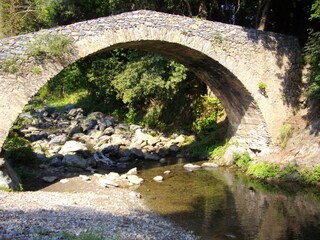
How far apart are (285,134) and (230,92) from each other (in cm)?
265

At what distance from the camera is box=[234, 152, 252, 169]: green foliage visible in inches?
559

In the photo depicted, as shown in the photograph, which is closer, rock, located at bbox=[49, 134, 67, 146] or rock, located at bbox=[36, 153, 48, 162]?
rock, located at bbox=[36, 153, 48, 162]

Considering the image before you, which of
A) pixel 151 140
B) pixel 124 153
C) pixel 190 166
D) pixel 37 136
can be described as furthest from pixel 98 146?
pixel 190 166

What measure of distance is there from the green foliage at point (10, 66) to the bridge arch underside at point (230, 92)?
163 inches

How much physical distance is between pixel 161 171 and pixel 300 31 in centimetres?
860

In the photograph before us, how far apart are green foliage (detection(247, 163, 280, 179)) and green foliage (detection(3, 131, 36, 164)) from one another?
752cm

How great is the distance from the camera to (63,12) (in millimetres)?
26031

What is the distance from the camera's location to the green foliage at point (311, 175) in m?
11.6

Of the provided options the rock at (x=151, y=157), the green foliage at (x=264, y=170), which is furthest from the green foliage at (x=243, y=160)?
the rock at (x=151, y=157)

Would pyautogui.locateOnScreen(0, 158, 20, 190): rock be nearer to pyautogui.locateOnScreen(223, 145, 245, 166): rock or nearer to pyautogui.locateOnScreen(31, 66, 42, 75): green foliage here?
pyautogui.locateOnScreen(31, 66, 42, 75): green foliage

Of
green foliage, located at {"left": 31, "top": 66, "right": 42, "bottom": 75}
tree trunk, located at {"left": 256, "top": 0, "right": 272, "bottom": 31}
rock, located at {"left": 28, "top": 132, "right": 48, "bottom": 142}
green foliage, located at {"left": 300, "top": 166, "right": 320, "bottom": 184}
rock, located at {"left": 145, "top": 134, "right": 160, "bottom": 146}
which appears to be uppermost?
tree trunk, located at {"left": 256, "top": 0, "right": 272, "bottom": 31}

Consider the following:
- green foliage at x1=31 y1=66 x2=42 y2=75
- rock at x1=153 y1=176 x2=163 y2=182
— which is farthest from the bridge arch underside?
rock at x1=153 y1=176 x2=163 y2=182

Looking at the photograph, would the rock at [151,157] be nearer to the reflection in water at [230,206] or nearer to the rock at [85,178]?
the reflection in water at [230,206]

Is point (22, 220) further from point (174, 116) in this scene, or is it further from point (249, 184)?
point (174, 116)
